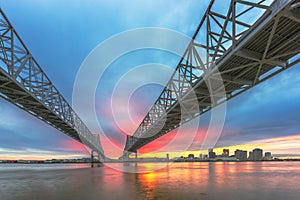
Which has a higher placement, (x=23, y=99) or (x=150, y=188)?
(x=23, y=99)

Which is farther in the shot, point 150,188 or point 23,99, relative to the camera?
point 23,99

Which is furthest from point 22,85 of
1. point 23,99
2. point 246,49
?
point 246,49

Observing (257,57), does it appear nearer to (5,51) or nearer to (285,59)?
(285,59)

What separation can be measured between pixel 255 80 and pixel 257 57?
3.74m

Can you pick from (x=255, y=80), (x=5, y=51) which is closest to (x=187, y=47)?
(x=255, y=80)

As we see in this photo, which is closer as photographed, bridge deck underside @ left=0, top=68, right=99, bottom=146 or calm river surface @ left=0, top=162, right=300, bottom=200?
calm river surface @ left=0, top=162, right=300, bottom=200

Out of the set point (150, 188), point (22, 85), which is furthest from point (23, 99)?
point (150, 188)

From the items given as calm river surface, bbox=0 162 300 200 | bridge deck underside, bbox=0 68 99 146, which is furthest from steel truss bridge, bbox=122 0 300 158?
bridge deck underside, bbox=0 68 99 146

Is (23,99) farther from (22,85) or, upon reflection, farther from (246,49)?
(246,49)

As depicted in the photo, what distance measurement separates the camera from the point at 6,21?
2206 cm

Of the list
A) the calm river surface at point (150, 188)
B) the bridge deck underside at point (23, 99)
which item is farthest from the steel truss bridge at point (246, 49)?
the bridge deck underside at point (23, 99)

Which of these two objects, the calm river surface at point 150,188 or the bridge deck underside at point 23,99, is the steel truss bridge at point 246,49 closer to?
the calm river surface at point 150,188

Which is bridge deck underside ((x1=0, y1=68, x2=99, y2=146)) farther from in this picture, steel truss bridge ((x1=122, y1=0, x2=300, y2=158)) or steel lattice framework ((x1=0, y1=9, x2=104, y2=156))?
steel truss bridge ((x1=122, y1=0, x2=300, y2=158))

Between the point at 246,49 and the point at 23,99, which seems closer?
the point at 246,49
